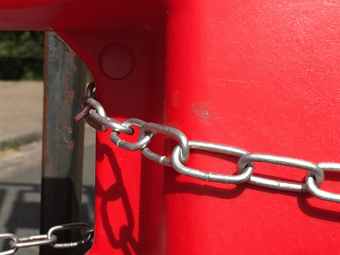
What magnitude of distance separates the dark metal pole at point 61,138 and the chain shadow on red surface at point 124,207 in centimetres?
50

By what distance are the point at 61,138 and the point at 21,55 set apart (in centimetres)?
643

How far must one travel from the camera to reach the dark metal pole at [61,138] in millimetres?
1267

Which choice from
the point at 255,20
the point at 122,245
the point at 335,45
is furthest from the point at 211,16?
the point at 122,245

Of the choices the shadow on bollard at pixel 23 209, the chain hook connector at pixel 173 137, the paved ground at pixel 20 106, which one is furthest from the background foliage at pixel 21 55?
the chain hook connector at pixel 173 137

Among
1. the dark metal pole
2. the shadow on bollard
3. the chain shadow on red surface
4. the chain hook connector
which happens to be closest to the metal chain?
the chain hook connector

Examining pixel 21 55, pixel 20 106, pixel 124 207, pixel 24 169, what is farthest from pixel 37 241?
pixel 21 55

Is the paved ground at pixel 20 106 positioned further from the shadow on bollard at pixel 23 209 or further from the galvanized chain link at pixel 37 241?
the galvanized chain link at pixel 37 241

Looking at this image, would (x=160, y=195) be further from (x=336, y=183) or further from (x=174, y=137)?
(x=336, y=183)

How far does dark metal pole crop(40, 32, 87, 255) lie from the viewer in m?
1.27

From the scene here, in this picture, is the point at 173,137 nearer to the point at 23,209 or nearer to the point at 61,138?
the point at 61,138

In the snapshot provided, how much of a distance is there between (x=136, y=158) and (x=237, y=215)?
0.25m

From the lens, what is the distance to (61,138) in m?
1.31

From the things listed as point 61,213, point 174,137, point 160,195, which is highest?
point 174,137

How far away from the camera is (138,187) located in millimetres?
788
